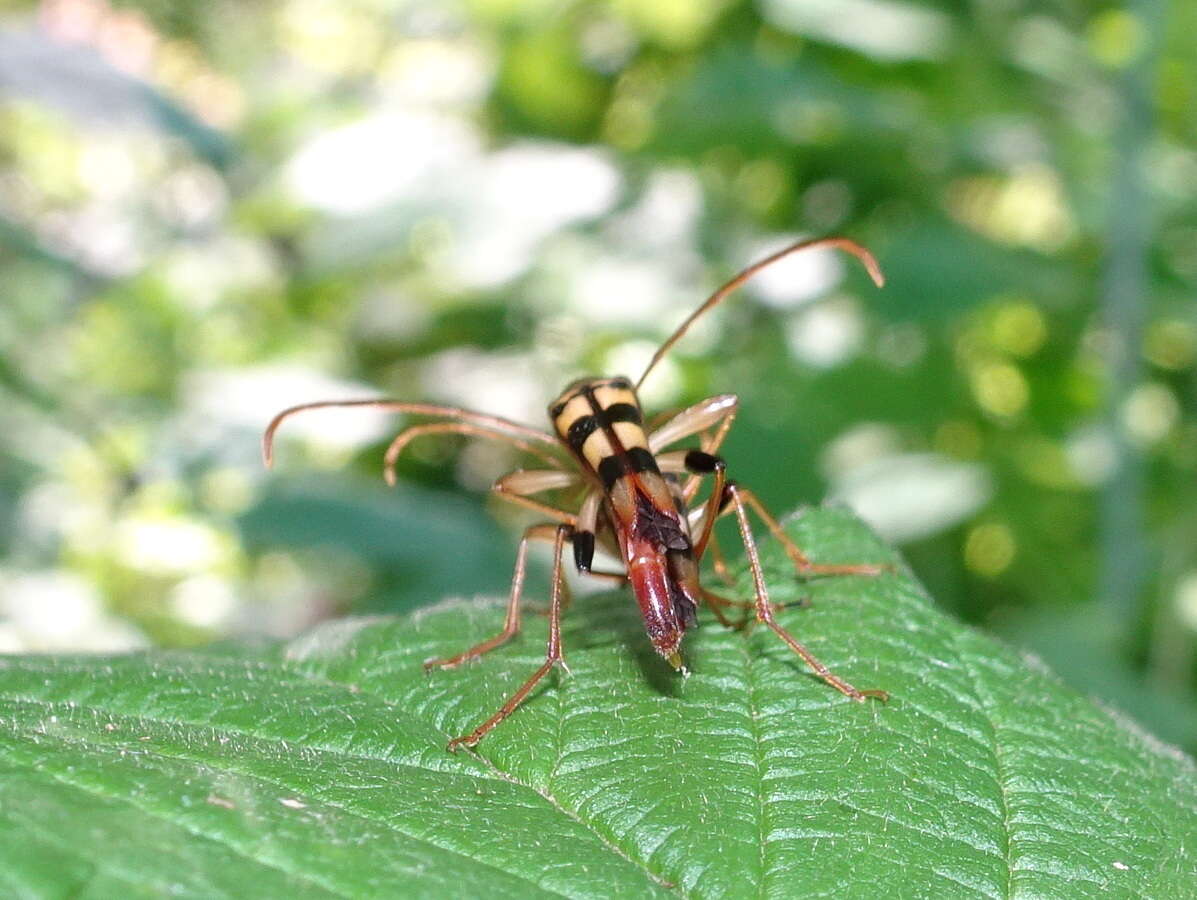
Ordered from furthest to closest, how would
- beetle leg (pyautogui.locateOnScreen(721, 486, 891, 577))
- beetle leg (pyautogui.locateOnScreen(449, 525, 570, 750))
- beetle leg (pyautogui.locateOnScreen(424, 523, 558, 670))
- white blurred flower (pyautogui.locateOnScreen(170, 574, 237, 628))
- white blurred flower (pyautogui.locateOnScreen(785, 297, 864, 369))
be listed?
white blurred flower (pyautogui.locateOnScreen(170, 574, 237, 628)), white blurred flower (pyautogui.locateOnScreen(785, 297, 864, 369)), beetle leg (pyautogui.locateOnScreen(721, 486, 891, 577)), beetle leg (pyautogui.locateOnScreen(424, 523, 558, 670)), beetle leg (pyautogui.locateOnScreen(449, 525, 570, 750))

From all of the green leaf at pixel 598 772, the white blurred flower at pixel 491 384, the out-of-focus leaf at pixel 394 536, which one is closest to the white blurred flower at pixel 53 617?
the out-of-focus leaf at pixel 394 536

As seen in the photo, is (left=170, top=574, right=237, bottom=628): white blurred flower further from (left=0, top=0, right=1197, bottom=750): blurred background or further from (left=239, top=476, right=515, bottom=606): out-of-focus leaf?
(left=239, top=476, right=515, bottom=606): out-of-focus leaf

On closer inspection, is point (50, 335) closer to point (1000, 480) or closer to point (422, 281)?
point (422, 281)

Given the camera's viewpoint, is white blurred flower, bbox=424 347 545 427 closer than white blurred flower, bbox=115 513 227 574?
No

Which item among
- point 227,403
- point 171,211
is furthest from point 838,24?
point 171,211

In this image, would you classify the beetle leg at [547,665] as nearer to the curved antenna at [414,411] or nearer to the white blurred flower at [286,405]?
the curved antenna at [414,411]

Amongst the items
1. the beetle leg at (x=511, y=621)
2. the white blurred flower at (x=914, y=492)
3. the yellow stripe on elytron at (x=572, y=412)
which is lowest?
the beetle leg at (x=511, y=621)

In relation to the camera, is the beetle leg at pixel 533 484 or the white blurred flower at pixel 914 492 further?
the white blurred flower at pixel 914 492

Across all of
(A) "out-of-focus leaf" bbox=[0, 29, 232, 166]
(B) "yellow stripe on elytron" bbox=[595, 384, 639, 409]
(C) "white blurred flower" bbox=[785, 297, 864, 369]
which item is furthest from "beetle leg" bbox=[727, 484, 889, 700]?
(C) "white blurred flower" bbox=[785, 297, 864, 369]

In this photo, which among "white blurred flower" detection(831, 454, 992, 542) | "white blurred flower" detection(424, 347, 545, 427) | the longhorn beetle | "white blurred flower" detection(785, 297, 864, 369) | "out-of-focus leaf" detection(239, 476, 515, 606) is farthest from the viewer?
"white blurred flower" detection(424, 347, 545, 427)
